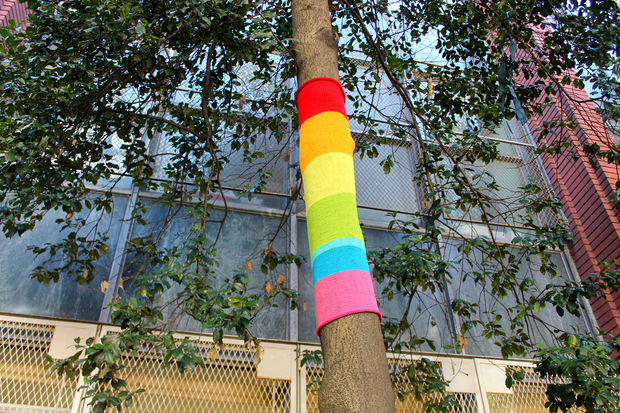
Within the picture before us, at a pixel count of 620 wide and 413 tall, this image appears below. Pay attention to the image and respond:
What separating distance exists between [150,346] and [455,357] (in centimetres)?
254

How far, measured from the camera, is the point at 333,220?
1.84 meters

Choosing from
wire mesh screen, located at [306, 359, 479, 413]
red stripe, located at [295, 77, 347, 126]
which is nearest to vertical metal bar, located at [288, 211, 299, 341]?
wire mesh screen, located at [306, 359, 479, 413]

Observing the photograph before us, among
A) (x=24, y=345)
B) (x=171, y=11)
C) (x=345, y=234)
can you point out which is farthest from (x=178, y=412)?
(x=171, y=11)

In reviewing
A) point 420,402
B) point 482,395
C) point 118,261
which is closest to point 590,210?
point 482,395

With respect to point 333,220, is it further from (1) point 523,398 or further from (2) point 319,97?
(1) point 523,398

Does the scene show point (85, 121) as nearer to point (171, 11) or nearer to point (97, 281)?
point (171, 11)

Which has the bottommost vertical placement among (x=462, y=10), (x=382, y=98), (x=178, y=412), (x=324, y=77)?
(x=178, y=412)

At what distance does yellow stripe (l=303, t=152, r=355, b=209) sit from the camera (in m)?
1.92

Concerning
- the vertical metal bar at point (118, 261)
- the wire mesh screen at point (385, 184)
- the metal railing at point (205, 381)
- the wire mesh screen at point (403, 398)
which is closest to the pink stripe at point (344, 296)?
the metal railing at point (205, 381)

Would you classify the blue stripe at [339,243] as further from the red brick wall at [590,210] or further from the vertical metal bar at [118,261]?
the red brick wall at [590,210]

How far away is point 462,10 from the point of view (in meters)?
5.30

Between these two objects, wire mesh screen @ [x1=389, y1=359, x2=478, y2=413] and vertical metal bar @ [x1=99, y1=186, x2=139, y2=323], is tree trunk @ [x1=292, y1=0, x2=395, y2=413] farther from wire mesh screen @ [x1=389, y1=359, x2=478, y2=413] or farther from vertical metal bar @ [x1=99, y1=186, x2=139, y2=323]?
vertical metal bar @ [x1=99, y1=186, x2=139, y2=323]

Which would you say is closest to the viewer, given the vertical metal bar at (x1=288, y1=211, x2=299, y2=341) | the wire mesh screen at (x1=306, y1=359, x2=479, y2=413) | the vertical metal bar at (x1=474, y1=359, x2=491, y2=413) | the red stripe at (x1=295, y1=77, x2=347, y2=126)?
the red stripe at (x1=295, y1=77, x2=347, y2=126)

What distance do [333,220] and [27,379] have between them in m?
2.85
